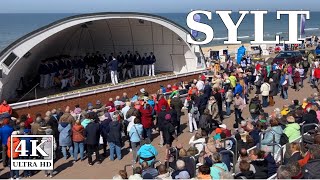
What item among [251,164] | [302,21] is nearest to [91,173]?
[251,164]

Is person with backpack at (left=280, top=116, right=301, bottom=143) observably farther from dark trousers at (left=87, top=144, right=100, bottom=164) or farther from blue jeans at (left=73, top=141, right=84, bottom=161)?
blue jeans at (left=73, top=141, right=84, bottom=161)

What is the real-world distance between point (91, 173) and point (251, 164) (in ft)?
17.5

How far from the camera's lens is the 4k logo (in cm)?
1169

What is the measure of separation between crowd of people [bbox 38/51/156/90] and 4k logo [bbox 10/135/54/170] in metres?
10.8

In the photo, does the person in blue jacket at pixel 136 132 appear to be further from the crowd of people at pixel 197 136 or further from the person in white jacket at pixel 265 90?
the person in white jacket at pixel 265 90

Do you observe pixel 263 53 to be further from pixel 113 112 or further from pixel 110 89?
pixel 113 112

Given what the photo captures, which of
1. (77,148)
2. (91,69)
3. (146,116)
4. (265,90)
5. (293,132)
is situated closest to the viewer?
(293,132)

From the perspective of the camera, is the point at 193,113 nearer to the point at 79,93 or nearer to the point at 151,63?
the point at 79,93

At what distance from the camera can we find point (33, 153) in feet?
38.0

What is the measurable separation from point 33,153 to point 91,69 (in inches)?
523

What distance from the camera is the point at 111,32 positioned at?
2714 cm

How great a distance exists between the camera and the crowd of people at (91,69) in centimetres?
2308

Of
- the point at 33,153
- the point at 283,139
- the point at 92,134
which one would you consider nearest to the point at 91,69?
the point at 92,134

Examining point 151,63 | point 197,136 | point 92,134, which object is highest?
point 151,63
